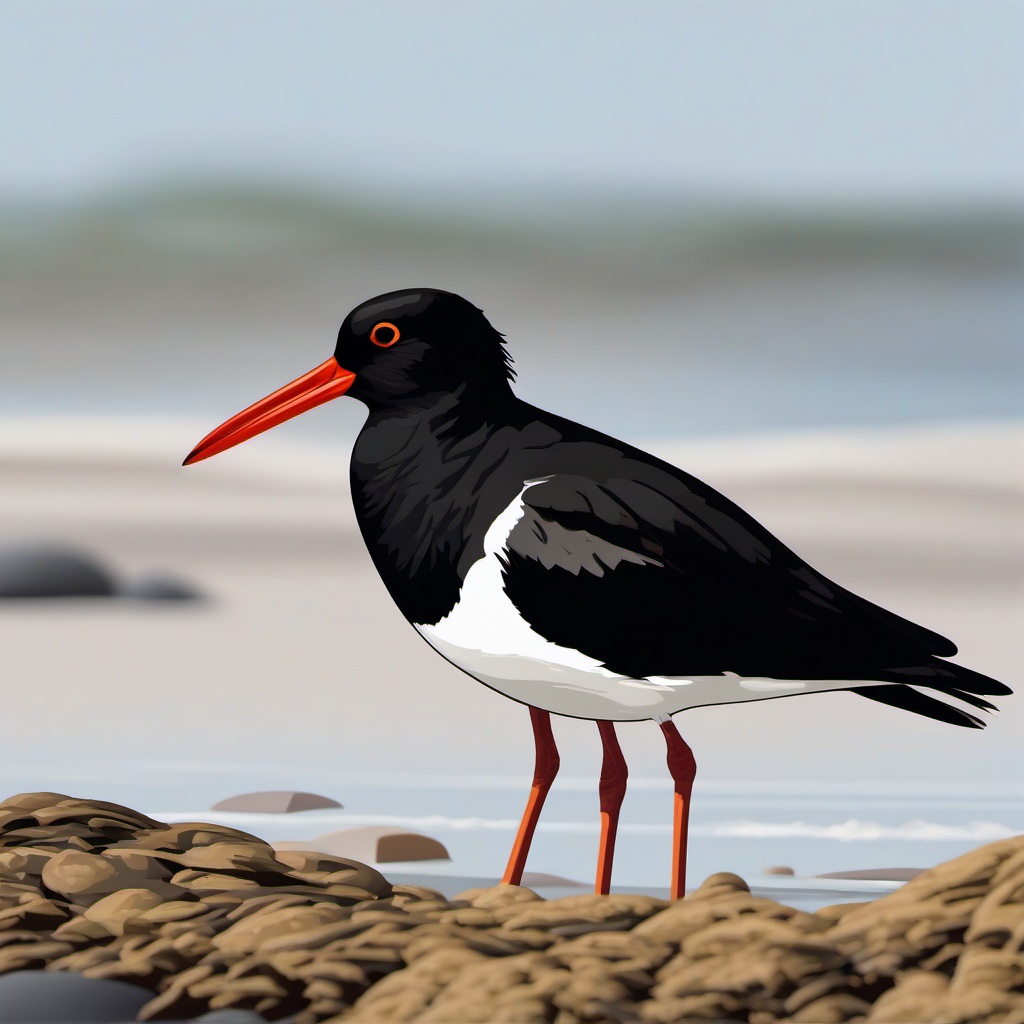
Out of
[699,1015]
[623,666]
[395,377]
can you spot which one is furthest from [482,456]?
[699,1015]

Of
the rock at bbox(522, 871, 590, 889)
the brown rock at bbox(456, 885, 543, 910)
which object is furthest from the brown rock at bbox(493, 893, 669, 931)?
the rock at bbox(522, 871, 590, 889)

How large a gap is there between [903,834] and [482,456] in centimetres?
222

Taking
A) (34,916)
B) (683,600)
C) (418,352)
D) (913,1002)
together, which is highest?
(418,352)

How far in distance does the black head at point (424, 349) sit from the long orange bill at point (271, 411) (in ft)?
0.62

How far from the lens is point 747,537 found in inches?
174

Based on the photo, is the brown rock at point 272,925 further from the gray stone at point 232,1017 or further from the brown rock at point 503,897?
the brown rock at point 503,897

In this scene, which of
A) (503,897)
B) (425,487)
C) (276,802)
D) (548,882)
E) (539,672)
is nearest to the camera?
(539,672)

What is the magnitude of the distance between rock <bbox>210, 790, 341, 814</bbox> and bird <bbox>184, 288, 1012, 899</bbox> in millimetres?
994

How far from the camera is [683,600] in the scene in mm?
4227

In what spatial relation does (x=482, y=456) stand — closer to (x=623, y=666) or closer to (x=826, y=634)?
(x=623, y=666)

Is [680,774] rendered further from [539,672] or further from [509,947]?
[509,947]

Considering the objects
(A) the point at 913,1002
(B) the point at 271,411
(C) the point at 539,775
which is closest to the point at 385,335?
(B) the point at 271,411

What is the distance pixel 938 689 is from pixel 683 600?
2.97 ft

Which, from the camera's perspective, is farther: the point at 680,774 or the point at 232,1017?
the point at 680,774
